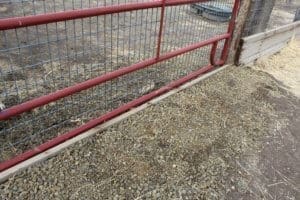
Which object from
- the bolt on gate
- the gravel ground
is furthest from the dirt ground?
the bolt on gate

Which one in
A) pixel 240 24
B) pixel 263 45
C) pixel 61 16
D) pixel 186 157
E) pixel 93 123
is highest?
pixel 61 16

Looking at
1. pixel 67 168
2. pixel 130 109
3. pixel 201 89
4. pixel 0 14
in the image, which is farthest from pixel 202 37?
pixel 0 14

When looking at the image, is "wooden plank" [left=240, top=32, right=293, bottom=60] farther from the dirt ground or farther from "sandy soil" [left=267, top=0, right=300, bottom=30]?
"sandy soil" [left=267, top=0, right=300, bottom=30]

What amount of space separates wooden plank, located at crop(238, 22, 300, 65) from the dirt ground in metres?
1.07

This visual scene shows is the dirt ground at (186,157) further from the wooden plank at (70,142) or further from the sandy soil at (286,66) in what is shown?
the sandy soil at (286,66)

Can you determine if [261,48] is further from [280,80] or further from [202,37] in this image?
[202,37]

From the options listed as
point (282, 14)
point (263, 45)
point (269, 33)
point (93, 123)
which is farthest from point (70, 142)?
point (282, 14)

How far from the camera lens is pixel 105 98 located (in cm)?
397

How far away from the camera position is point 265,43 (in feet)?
18.3

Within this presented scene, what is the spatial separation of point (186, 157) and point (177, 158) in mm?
98

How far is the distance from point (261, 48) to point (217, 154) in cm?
286

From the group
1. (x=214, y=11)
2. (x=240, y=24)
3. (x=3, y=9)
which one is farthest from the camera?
(x=214, y=11)

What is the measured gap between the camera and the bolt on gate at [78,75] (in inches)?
112

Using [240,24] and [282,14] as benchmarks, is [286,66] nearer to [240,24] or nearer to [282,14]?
[240,24]
